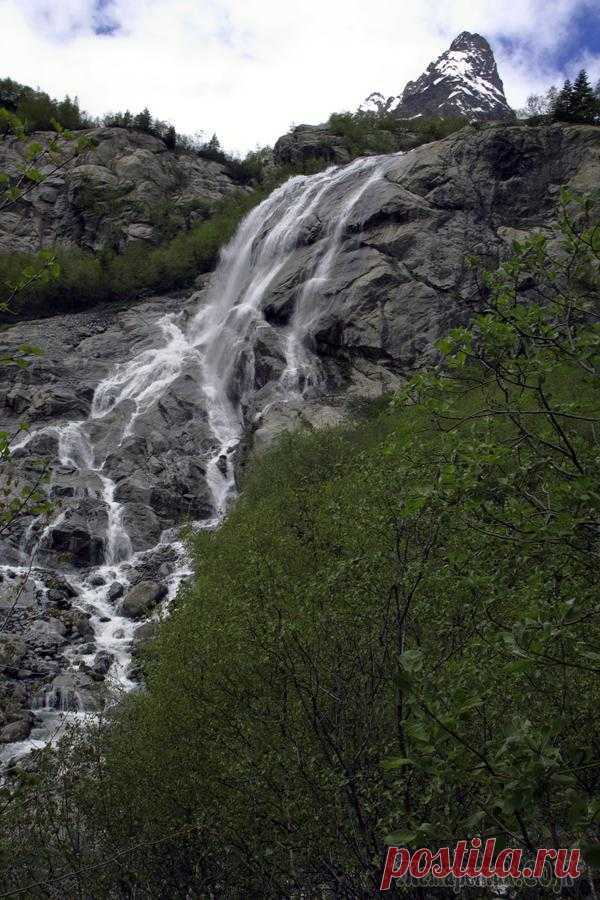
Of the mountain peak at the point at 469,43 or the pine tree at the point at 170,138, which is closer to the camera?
the pine tree at the point at 170,138

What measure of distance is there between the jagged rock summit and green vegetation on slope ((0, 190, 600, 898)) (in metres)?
146

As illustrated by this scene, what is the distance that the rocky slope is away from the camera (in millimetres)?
31375

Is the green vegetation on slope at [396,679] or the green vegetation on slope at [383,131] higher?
the green vegetation on slope at [383,131]

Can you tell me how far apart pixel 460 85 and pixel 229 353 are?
14556 centimetres

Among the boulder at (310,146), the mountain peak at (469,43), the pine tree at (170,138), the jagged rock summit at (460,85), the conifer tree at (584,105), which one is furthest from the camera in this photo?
the mountain peak at (469,43)

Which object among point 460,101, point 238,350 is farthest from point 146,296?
point 460,101

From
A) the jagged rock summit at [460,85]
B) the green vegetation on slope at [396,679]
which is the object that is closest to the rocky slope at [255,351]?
the green vegetation on slope at [396,679]

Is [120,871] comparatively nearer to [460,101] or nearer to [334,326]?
[334,326]

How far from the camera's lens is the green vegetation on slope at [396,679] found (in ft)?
16.2

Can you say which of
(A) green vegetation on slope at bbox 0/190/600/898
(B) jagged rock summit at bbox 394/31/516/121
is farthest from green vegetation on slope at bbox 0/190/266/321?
(B) jagged rock summit at bbox 394/31/516/121

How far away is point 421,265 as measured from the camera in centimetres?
4197

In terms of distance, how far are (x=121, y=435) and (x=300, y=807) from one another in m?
33.0

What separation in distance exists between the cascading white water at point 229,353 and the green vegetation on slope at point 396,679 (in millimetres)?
16130

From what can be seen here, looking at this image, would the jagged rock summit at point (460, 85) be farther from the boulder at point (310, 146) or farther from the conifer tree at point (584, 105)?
the conifer tree at point (584, 105)
